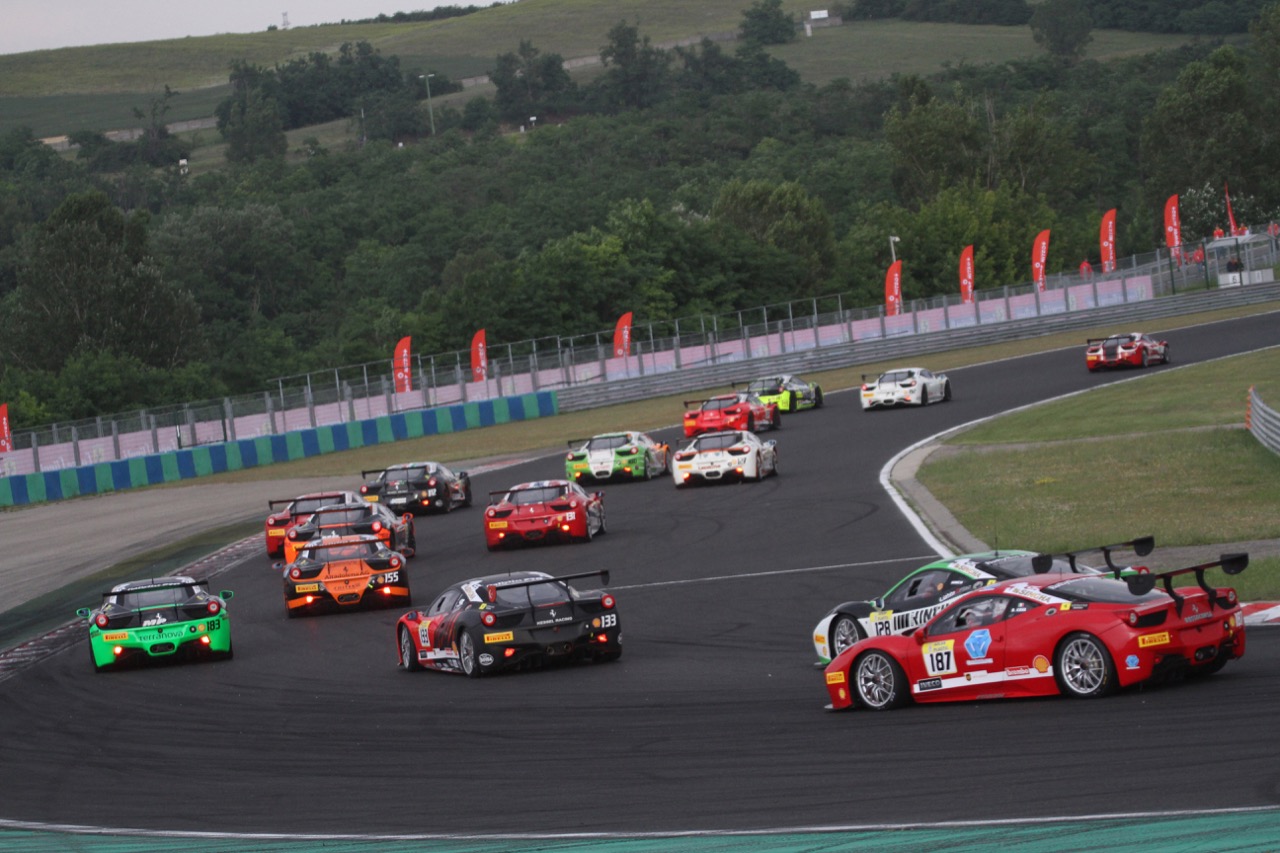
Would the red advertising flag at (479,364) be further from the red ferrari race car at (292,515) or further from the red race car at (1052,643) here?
the red race car at (1052,643)

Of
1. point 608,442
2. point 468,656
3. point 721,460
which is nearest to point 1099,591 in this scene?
point 468,656

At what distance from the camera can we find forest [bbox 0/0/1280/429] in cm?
9562

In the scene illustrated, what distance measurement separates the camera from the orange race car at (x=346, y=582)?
78.4ft

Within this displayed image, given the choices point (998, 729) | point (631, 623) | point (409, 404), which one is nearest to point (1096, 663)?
point (998, 729)

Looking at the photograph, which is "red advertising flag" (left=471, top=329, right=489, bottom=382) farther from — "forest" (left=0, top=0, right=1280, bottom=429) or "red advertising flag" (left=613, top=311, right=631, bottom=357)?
"forest" (left=0, top=0, right=1280, bottom=429)

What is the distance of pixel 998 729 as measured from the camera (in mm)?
12062

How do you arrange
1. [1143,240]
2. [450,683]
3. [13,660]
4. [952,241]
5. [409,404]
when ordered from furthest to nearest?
[1143,240] → [952,241] → [409,404] → [13,660] → [450,683]

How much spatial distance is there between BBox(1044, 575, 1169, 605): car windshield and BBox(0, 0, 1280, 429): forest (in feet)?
208

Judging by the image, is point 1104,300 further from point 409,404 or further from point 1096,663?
point 1096,663

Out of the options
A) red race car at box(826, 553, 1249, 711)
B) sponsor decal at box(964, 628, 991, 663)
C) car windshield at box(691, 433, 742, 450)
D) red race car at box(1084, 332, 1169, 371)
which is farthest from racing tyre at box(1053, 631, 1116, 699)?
red race car at box(1084, 332, 1169, 371)

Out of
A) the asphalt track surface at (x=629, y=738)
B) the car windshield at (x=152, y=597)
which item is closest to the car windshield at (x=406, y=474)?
the asphalt track surface at (x=629, y=738)

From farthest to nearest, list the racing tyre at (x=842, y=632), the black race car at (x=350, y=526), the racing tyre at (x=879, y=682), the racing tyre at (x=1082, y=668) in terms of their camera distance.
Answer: the black race car at (x=350, y=526)
the racing tyre at (x=842, y=632)
the racing tyre at (x=879, y=682)
the racing tyre at (x=1082, y=668)

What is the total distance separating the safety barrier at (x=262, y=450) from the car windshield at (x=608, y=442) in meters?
20.2

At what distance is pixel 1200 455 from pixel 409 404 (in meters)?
37.7
